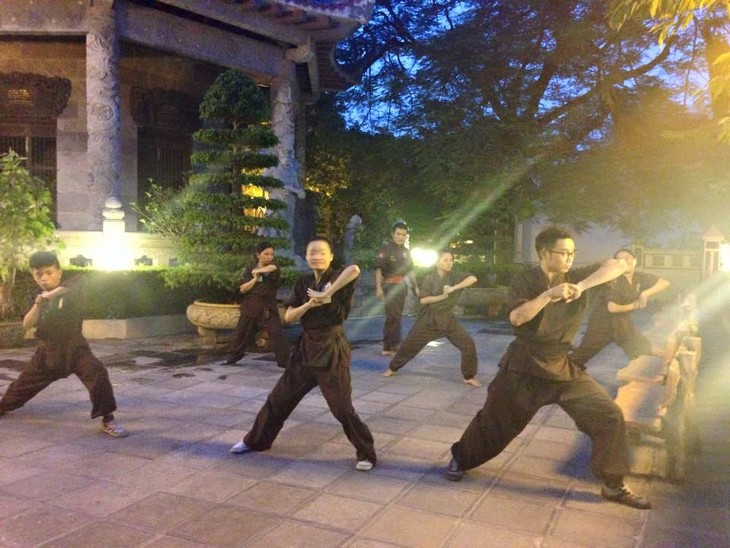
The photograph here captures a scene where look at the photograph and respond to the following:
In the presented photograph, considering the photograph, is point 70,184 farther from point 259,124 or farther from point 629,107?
point 629,107

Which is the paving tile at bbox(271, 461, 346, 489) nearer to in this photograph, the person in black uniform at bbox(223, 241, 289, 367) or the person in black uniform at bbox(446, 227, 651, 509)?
the person in black uniform at bbox(446, 227, 651, 509)

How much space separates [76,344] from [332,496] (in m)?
2.59

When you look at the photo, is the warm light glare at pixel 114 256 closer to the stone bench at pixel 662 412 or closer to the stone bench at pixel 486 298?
the stone bench at pixel 486 298

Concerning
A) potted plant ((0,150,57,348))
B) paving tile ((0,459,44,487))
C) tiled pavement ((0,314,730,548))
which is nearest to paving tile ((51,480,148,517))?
tiled pavement ((0,314,730,548))

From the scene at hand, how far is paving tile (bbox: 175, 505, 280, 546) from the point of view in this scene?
3695 mm

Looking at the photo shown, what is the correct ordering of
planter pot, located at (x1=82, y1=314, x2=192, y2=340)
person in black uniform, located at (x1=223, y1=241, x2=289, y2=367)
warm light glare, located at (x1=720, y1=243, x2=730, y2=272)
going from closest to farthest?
person in black uniform, located at (x1=223, y1=241, x2=289, y2=367), planter pot, located at (x1=82, y1=314, x2=192, y2=340), warm light glare, located at (x1=720, y1=243, x2=730, y2=272)

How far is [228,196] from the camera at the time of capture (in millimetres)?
9953

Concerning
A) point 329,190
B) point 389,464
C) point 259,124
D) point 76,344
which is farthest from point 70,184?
point 389,464

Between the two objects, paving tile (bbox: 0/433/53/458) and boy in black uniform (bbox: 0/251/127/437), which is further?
boy in black uniform (bbox: 0/251/127/437)

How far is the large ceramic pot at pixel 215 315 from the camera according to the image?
32.4 feet

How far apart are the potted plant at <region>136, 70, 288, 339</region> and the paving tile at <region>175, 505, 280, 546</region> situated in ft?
19.7

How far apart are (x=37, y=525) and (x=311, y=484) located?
1.63 m

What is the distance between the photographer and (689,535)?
3.85 metres

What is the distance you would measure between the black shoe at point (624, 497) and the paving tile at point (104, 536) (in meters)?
2.70
